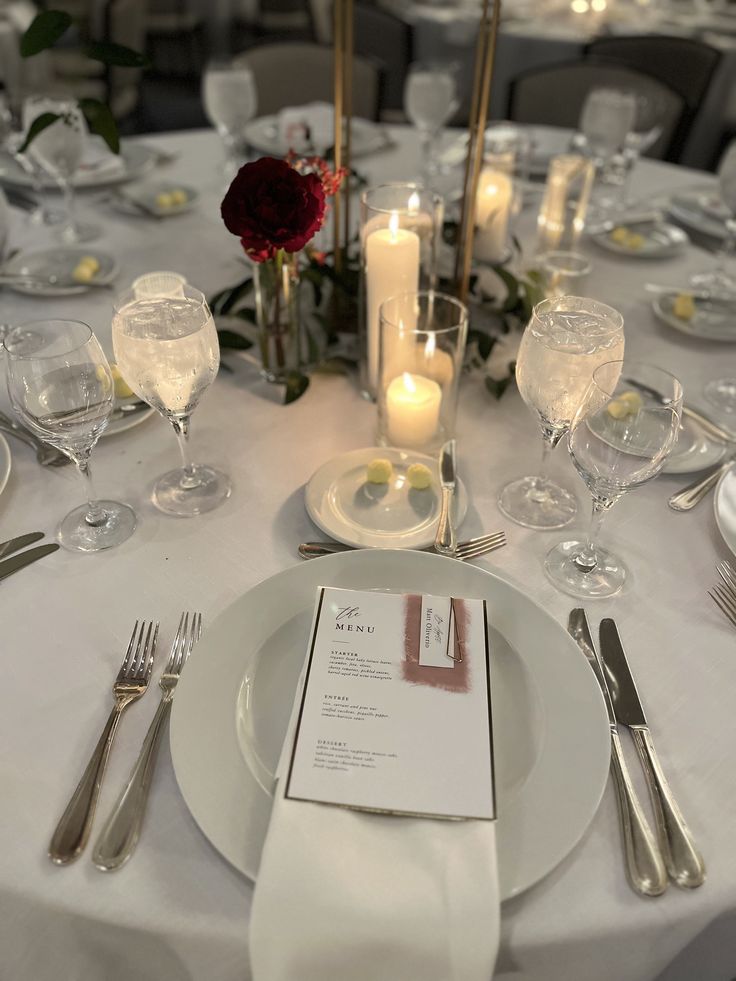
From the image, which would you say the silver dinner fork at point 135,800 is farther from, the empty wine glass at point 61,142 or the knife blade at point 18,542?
the empty wine glass at point 61,142

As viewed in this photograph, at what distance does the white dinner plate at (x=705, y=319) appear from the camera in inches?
45.5

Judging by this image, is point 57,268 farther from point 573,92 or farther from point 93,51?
point 573,92

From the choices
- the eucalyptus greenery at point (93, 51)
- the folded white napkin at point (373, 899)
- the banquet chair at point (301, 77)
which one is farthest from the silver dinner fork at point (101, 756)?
the banquet chair at point (301, 77)

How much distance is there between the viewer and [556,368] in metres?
0.78

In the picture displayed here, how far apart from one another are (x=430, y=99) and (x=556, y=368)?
1088 mm

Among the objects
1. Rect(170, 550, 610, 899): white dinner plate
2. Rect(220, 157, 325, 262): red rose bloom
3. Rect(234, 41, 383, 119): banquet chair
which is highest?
Rect(220, 157, 325, 262): red rose bloom

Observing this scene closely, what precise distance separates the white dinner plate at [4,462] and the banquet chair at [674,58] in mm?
1911

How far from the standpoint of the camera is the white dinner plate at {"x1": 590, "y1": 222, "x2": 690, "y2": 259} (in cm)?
139

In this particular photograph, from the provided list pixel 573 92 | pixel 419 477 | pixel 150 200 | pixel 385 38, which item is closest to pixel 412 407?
pixel 419 477

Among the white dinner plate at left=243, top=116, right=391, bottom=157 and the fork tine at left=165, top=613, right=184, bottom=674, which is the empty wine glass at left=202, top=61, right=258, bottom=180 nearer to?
the white dinner plate at left=243, top=116, right=391, bottom=157

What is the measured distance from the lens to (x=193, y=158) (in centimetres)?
173

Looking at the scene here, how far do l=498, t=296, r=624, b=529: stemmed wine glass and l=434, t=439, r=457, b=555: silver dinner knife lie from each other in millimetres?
73

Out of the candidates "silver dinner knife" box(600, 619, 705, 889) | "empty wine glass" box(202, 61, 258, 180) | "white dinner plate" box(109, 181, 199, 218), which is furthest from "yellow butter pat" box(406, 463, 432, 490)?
"empty wine glass" box(202, 61, 258, 180)

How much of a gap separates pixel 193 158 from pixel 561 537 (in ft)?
4.47
